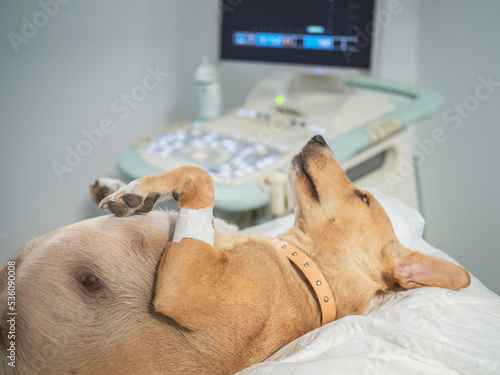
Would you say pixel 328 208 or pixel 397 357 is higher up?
pixel 328 208

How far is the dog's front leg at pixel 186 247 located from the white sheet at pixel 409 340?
0.15 m

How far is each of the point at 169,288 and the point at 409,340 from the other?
44cm

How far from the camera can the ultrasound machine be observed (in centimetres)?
145

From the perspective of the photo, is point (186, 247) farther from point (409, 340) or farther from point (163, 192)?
point (409, 340)

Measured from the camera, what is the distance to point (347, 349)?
756mm

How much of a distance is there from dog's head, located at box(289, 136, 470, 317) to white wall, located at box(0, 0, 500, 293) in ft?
1.89

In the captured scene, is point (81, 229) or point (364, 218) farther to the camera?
point (364, 218)

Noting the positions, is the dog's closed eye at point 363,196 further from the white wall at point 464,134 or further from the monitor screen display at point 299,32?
the monitor screen display at point 299,32

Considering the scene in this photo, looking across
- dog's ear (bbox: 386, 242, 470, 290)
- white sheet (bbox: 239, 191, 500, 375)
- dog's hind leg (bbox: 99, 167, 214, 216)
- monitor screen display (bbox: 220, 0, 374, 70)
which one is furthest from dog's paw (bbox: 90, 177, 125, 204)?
monitor screen display (bbox: 220, 0, 374, 70)

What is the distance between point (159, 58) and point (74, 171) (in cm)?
68

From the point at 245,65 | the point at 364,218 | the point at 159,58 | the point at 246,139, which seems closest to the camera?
the point at 364,218

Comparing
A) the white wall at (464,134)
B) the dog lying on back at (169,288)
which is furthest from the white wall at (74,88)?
the white wall at (464,134)

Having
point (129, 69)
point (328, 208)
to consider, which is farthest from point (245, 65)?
point (328, 208)

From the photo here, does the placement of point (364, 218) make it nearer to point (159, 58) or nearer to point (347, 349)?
point (347, 349)
